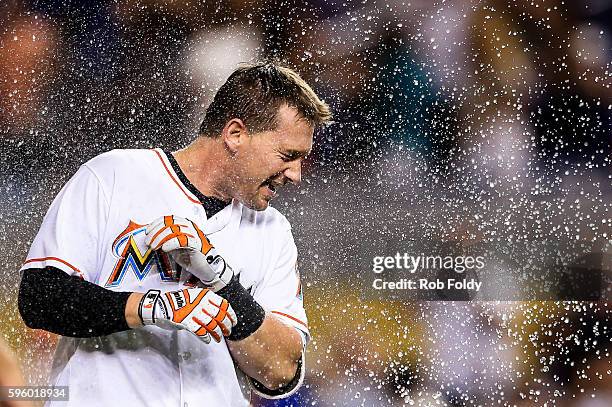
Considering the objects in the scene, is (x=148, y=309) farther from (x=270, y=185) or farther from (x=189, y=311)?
(x=270, y=185)

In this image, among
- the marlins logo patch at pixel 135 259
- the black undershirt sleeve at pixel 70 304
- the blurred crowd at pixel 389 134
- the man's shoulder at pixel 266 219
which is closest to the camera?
the black undershirt sleeve at pixel 70 304

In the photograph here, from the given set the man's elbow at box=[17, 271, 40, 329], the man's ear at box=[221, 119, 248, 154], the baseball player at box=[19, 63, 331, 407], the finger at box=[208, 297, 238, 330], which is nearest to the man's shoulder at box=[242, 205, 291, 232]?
the baseball player at box=[19, 63, 331, 407]

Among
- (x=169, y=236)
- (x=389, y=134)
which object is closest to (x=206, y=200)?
(x=169, y=236)

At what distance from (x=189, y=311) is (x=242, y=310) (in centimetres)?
9

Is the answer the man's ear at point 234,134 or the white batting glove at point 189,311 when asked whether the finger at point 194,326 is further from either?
the man's ear at point 234,134

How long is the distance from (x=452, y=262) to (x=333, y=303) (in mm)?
272

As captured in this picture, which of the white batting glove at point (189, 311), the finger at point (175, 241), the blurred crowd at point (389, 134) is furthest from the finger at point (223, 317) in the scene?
the blurred crowd at point (389, 134)

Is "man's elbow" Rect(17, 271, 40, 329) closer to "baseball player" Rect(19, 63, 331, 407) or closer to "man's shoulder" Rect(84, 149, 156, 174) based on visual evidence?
"baseball player" Rect(19, 63, 331, 407)

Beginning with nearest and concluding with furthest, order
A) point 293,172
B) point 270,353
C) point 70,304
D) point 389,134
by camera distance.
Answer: point 70,304
point 270,353
point 293,172
point 389,134

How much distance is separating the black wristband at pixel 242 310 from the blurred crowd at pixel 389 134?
0.42 meters

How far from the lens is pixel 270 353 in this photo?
123 cm

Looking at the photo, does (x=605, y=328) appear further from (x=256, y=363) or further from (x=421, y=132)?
(x=256, y=363)

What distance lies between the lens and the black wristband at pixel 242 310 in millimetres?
1175

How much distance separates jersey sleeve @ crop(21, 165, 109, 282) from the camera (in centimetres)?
118
